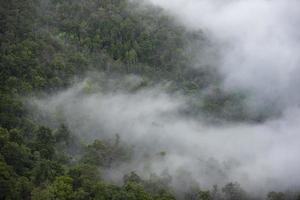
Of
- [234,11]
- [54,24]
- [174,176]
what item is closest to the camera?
[174,176]

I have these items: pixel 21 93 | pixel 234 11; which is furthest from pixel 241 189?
pixel 234 11

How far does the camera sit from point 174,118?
304ft

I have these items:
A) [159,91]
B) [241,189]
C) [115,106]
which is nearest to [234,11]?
[159,91]

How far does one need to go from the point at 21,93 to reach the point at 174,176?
23.9 m

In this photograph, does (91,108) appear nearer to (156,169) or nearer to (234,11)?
(156,169)

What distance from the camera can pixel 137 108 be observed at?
9188 cm

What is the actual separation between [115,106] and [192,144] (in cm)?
1418

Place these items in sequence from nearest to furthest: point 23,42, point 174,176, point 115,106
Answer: point 174,176, point 23,42, point 115,106

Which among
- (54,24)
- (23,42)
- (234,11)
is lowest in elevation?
(23,42)

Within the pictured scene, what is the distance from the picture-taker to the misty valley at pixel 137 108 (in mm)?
63688

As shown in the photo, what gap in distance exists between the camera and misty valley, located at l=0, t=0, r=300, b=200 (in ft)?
209

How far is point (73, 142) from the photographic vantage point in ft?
241

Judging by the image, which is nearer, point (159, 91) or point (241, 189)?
point (241, 189)

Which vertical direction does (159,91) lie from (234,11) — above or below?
below
